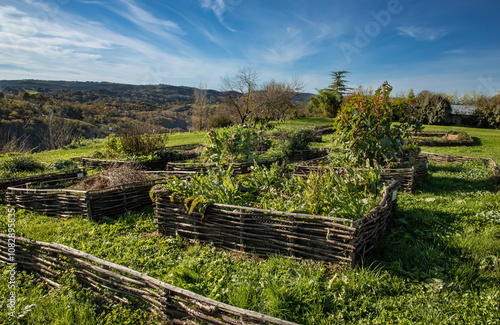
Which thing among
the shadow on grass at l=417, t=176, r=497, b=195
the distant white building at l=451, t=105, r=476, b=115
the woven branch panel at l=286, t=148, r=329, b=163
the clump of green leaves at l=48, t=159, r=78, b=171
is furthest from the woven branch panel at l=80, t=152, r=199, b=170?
the distant white building at l=451, t=105, r=476, b=115

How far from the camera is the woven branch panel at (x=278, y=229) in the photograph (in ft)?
9.83

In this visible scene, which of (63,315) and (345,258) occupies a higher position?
(345,258)

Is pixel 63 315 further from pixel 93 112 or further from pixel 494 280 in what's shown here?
pixel 93 112

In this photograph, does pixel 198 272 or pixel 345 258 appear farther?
pixel 198 272

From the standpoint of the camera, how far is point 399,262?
2996mm

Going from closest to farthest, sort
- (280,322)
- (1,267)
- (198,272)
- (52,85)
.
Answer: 1. (280,322)
2. (198,272)
3. (1,267)
4. (52,85)

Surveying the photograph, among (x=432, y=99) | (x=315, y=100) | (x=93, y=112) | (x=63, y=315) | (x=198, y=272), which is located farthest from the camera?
(x=93, y=112)

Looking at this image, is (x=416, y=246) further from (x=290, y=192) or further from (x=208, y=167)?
(x=208, y=167)

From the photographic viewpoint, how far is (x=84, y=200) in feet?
16.4

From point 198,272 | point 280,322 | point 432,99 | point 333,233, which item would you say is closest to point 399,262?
point 333,233

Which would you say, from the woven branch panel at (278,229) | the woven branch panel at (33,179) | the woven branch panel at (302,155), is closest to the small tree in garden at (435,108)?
the woven branch panel at (302,155)

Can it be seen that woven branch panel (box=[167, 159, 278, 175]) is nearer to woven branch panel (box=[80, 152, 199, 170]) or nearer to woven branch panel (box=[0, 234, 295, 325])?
woven branch panel (box=[80, 152, 199, 170])

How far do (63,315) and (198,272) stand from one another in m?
1.27

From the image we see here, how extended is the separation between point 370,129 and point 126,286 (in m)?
5.26
